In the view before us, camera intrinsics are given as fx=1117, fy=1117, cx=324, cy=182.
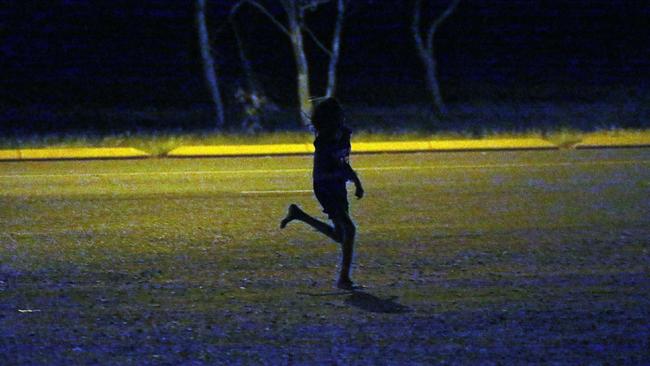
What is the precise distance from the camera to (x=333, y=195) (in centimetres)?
783

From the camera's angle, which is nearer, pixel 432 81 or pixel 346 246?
pixel 346 246

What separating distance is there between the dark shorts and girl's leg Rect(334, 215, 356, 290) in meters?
0.06

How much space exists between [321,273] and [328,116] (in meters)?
1.44

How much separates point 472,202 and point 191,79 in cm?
1813

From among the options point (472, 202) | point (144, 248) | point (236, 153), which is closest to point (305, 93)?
point (236, 153)

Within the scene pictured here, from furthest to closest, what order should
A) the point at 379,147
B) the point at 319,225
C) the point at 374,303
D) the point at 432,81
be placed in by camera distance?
the point at 432,81
the point at 379,147
the point at 319,225
the point at 374,303

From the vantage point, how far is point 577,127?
2195 centimetres

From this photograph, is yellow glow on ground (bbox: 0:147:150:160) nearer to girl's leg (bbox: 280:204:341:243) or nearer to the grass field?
the grass field

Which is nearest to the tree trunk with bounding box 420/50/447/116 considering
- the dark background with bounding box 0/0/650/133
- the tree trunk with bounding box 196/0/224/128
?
the dark background with bounding box 0/0/650/133

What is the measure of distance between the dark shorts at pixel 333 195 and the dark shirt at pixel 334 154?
0.04 m

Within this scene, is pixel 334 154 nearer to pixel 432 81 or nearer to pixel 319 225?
pixel 319 225

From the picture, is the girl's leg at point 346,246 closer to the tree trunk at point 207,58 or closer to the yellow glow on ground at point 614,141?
the yellow glow on ground at point 614,141

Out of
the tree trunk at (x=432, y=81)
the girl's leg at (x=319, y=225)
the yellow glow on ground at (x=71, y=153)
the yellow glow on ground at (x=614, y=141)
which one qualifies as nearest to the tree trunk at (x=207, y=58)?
the tree trunk at (x=432, y=81)

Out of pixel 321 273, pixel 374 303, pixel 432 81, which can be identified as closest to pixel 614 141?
pixel 432 81
